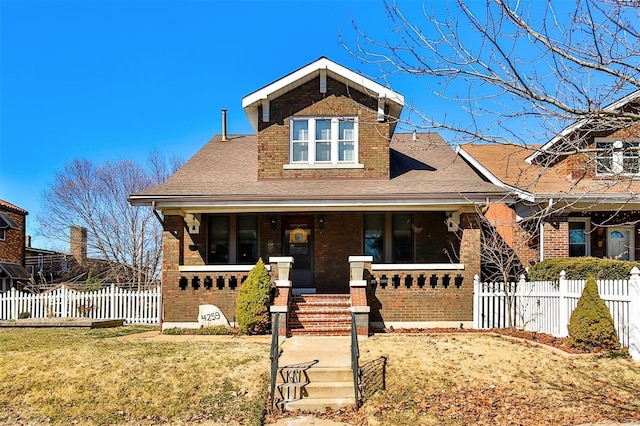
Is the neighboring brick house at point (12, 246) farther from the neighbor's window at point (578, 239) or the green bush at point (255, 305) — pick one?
the neighbor's window at point (578, 239)

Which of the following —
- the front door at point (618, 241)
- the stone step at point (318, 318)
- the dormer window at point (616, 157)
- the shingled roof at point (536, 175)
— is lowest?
the stone step at point (318, 318)

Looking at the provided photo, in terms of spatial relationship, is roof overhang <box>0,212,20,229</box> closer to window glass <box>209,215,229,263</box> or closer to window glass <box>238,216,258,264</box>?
window glass <box>209,215,229,263</box>

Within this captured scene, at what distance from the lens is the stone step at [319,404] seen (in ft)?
30.0

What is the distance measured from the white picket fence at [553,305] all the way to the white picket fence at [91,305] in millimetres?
10098

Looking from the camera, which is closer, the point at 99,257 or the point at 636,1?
the point at 636,1

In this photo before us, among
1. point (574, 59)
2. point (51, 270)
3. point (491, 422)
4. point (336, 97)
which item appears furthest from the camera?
point (51, 270)

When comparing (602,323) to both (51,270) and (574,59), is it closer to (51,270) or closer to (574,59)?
(574,59)

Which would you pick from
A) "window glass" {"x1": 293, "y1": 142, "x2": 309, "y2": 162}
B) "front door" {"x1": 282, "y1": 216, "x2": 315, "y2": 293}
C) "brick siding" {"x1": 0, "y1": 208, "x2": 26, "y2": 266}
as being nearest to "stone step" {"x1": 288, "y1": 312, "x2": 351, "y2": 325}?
"front door" {"x1": 282, "y1": 216, "x2": 315, "y2": 293}

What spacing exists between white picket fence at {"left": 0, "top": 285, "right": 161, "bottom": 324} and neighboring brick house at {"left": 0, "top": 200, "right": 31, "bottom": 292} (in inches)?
406

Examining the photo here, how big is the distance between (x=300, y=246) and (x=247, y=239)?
1.60 meters

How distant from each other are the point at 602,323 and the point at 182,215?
10.5 m

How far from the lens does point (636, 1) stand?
5953 mm

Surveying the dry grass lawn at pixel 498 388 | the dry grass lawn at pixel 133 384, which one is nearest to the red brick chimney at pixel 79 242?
the dry grass lawn at pixel 133 384

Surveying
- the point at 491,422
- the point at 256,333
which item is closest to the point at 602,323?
the point at 491,422
